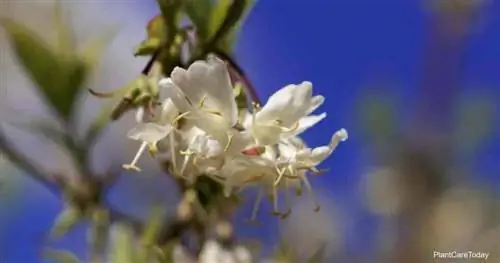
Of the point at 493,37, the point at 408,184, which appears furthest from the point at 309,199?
the point at 493,37

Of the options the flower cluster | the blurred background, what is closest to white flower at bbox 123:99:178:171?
the flower cluster

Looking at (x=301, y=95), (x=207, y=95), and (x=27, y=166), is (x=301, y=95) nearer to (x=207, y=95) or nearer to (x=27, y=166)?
(x=207, y=95)

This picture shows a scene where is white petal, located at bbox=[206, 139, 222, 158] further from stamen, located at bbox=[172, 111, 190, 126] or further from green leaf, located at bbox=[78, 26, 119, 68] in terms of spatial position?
green leaf, located at bbox=[78, 26, 119, 68]

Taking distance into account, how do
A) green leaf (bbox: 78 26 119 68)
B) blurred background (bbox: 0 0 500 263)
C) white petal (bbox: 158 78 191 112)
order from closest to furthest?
white petal (bbox: 158 78 191 112) → green leaf (bbox: 78 26 119 68) → blurred background (bbox: 0 0 500 263)

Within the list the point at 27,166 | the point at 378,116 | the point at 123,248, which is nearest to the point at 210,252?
the point at 123,248

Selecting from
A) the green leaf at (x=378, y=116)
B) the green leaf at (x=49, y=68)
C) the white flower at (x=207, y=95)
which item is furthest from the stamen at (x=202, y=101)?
the green leaf at (x=378, y=116)
